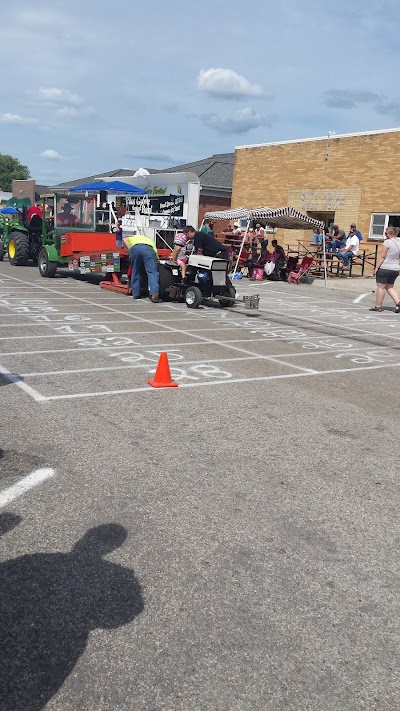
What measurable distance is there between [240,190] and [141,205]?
7.42 metres

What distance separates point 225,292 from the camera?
12961mm

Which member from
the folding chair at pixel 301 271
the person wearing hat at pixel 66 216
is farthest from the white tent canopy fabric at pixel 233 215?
the person wearing hat at pixel 66 216

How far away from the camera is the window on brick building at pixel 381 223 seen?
2478 cm

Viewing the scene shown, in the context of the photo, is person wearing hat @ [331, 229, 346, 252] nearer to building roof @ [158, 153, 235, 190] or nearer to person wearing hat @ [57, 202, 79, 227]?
person wearing hat @ [57, 202, 79, 227]

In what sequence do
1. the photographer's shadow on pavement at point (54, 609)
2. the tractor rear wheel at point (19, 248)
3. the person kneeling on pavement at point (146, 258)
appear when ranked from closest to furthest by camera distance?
the photographer's shadow on pavement at point (54, 609) < the person kneeling on pavement at point (146, 258) < the tractor rear wheel at point (19, 248)

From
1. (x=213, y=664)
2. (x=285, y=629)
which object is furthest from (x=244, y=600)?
(x=213, y=664)

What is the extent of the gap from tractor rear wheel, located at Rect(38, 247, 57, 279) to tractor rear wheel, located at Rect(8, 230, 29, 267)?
2561 mm

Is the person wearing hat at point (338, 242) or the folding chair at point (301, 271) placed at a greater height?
the person wearing hat at point (338, 242)

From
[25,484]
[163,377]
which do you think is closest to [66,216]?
[163,377]

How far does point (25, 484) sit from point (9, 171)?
136876 millimetres

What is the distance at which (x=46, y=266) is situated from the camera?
1770 cm

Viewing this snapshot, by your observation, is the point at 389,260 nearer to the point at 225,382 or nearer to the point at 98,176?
the point at 225,382

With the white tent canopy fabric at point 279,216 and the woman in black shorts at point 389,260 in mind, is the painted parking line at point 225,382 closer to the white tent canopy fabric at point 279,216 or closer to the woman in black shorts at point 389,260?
the woman in black shorts at point 389,260

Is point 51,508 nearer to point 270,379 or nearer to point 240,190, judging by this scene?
point 270,379
